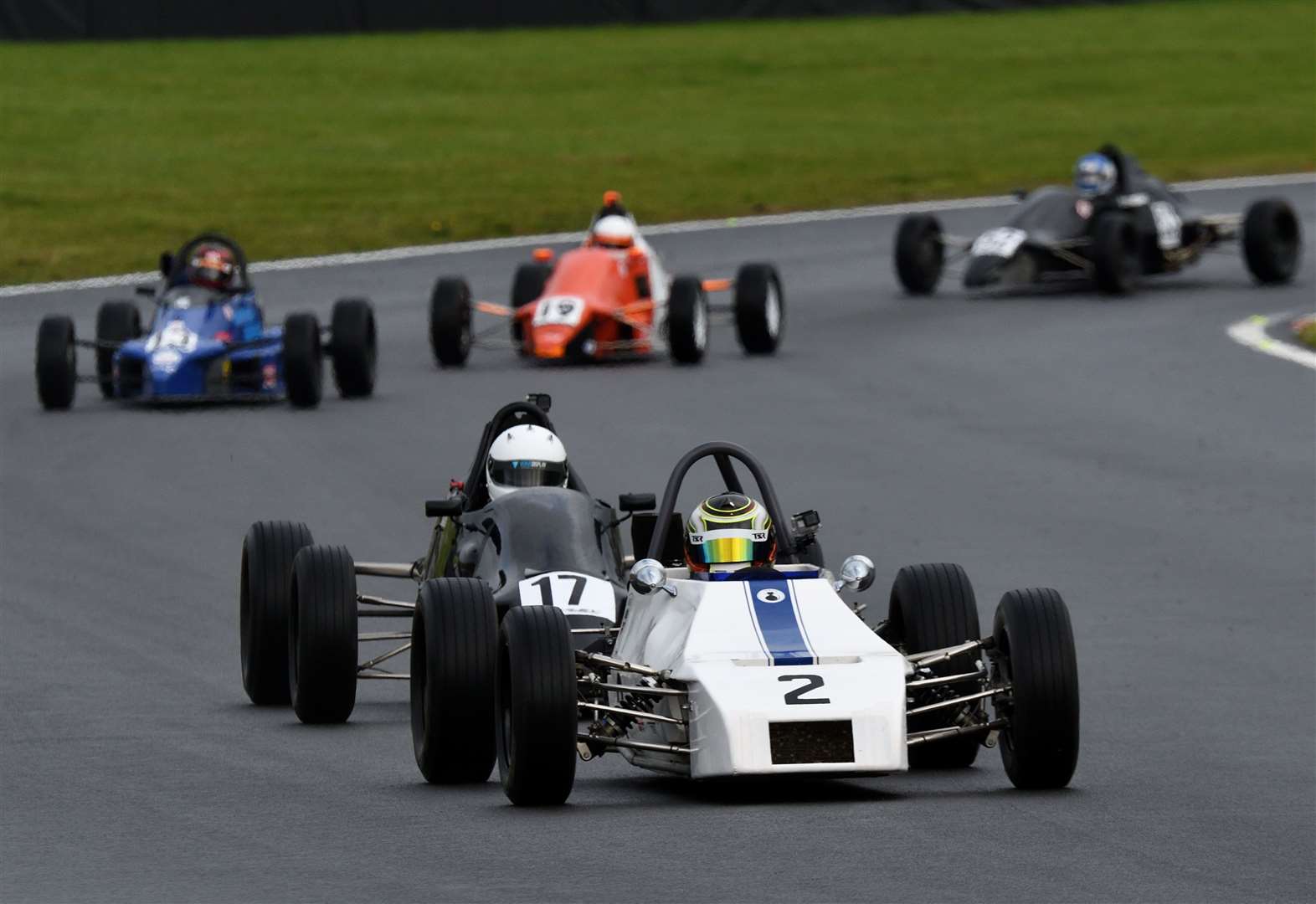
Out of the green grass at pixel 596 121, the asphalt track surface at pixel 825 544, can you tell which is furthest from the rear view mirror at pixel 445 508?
the green grass at pixel 596 121

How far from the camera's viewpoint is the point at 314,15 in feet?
169

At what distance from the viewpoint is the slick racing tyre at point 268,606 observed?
13.4 metres

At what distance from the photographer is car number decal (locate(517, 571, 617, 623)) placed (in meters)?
13.0

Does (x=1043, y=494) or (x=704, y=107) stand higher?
(x=704, y=107)

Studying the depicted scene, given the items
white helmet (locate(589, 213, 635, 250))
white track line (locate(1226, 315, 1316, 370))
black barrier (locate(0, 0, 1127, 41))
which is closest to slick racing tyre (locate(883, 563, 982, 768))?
white track line (locate(1226, 315, 1316, 370))

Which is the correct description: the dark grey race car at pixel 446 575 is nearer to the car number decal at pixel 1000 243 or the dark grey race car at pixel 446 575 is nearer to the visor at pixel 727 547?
the visor at pixel 727 547

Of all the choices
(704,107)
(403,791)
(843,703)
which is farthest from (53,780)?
(704,107)

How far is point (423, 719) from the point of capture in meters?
11.3

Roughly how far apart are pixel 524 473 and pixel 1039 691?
3.94 m

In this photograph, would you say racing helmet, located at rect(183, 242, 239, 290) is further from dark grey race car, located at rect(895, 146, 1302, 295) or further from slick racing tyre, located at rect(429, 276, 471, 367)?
dark grey race car, located at rect(895, 146, 1302, 295)

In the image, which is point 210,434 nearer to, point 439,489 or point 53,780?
point 439,489

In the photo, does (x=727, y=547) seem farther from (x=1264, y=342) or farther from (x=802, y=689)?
(x=1264, y=342)

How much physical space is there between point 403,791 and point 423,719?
33 centimetres

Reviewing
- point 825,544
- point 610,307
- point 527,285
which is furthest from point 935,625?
point 527,285
